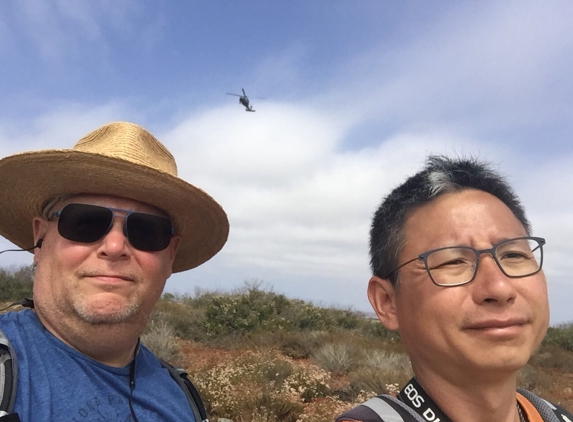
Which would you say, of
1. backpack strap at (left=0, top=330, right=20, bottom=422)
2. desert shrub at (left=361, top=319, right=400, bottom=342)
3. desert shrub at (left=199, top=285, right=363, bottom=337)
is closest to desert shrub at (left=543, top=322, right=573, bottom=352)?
desert shrub at (left=361, top=319, right=400, bottom=342)

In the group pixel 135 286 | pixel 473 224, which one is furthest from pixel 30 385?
pixel 473 224

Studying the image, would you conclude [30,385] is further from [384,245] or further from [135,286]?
[384,245]

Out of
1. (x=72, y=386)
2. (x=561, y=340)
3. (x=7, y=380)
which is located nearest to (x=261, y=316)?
(x=72, y=386)

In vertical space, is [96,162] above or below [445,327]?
above

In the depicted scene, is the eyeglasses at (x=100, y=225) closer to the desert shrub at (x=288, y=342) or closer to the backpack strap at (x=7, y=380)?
the backpack strap at (x=7, y=380)

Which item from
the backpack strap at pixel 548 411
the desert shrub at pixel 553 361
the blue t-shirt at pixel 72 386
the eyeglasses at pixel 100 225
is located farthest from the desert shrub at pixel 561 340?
the eyeglasses at pixel 100 225

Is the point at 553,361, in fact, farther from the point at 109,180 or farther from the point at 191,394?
the point at 109,180
